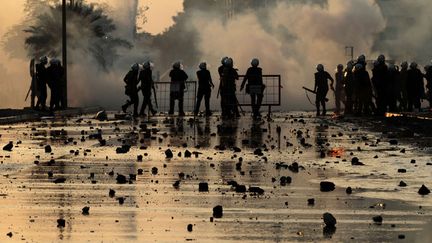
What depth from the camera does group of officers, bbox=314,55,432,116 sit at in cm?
5072

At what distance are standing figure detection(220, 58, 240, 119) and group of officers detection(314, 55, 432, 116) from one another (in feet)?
8.99

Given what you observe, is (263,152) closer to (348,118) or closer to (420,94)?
(348,118)

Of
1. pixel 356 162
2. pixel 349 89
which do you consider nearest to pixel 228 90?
pixel 349 89

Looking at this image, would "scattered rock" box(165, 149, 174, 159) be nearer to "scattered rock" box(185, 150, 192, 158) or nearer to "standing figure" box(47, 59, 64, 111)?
"scattered rock" box(185, 150, 192, 158)

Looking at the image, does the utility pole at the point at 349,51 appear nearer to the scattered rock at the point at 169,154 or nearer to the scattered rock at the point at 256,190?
the scattered rock at the point at 169,154

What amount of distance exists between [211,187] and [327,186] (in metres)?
1.37

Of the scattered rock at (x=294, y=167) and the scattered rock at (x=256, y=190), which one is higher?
the scattered rock at (x=294, y=167)

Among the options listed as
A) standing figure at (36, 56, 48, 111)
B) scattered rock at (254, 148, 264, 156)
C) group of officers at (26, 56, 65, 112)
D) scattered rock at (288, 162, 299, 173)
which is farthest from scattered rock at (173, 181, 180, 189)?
standing figure at (36, 56, 48, 111)

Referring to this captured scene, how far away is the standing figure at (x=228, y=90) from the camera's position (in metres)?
50.0

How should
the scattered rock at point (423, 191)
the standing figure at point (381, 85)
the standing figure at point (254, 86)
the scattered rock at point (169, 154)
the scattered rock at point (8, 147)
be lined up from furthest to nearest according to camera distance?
the standing figure at point (381, 85), the standing figure at point (254, 86), the scattered rock at point (8, 147), the scattered rock at point (169, 154), the scattered rock at point (423, 191)

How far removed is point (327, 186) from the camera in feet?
60.7

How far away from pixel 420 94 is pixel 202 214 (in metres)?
38.3

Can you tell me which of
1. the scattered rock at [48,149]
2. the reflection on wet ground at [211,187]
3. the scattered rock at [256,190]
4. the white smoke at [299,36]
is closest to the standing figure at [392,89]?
the reflection on wet ground at [211,187]

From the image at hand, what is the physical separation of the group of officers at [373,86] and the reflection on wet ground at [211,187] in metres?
17.4
